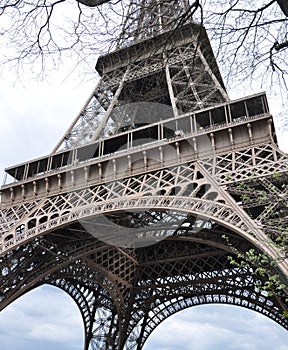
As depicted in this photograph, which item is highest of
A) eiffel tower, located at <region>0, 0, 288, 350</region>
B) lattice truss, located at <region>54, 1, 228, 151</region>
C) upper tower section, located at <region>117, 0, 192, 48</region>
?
lattice truss, located at <region>54, 1, 228, 151</region>

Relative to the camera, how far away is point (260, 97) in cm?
1351

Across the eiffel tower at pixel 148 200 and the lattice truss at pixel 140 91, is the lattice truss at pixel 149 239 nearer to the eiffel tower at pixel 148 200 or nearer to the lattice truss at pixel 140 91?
the eiffel tower at pixel 148 200

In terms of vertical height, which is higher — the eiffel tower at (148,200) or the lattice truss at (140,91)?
the lattice truss at (140,91)

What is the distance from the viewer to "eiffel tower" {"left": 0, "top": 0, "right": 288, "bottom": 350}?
11406 millimetres

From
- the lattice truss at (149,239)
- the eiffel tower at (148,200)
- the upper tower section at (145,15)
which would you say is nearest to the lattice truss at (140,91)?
the eiffel tower at (148,200)

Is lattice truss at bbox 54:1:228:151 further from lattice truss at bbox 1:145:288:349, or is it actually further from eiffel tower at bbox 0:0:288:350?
lattice truss at bbox 1:145:288:349

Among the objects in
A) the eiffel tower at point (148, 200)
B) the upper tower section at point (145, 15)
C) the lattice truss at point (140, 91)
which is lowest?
the upper tower section at point (145, 15)

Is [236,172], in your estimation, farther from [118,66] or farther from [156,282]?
[156,282]

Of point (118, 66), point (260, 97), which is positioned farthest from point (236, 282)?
point (118, 66)

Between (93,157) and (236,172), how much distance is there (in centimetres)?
716

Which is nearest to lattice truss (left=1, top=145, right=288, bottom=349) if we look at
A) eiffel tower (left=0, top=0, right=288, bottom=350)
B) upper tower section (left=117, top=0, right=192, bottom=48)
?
eiffel tower (left=0, top=0, right=288, bottom=350)

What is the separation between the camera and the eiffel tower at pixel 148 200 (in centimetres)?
1141

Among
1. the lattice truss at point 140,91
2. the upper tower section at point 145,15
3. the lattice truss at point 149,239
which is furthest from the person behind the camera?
the lattice truss at point 140,91

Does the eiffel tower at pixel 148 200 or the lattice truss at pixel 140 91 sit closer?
the eiffel tower at pixel 148 200
